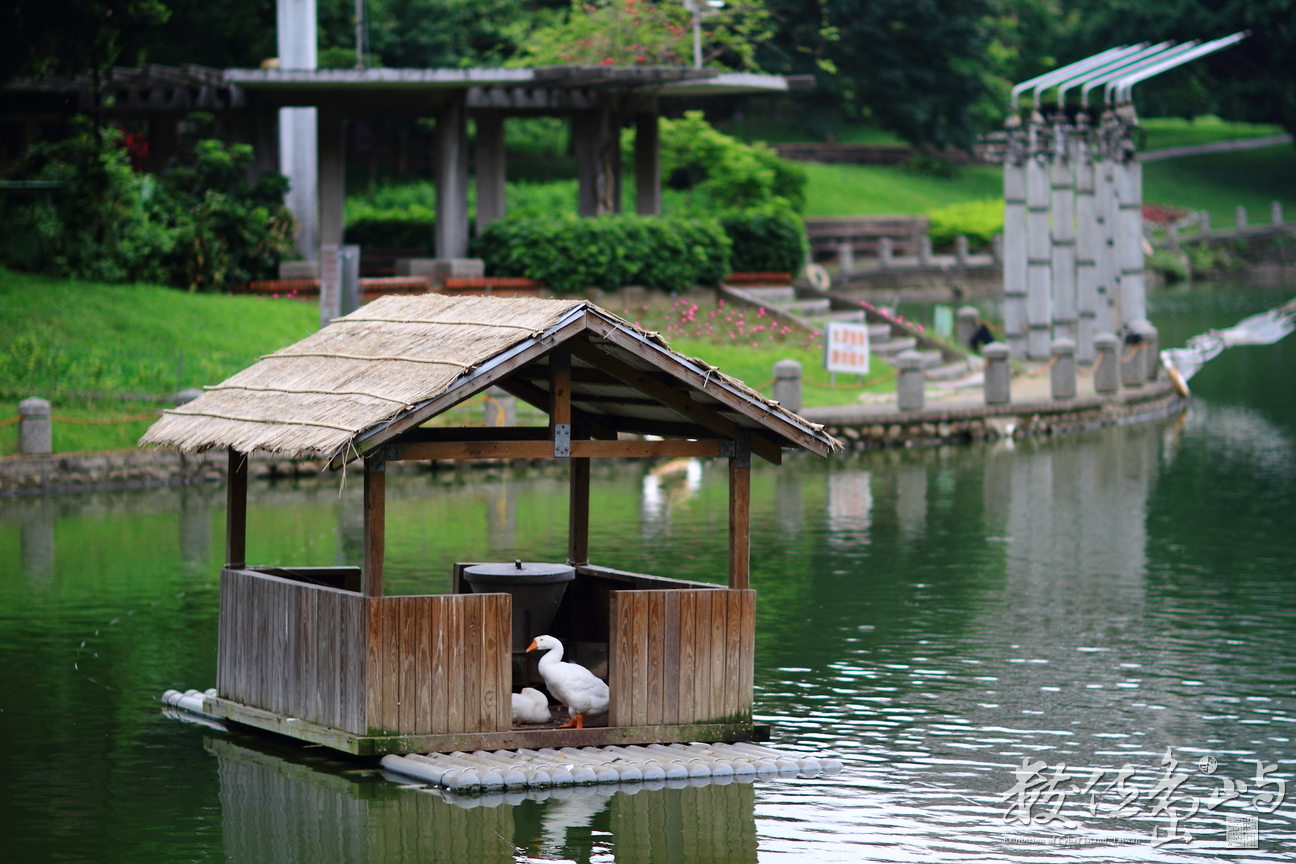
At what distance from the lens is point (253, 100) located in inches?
1576

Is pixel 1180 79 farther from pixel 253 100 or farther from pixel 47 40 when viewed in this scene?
pixel 47 40

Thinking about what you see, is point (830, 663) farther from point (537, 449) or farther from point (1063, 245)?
point (1063, 245)

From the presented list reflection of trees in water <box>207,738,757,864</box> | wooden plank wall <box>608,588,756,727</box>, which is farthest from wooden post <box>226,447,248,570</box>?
wooden plank wall <box>608,588,756,727</box>

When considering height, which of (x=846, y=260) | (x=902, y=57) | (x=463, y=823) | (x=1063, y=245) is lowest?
(x=463, y=823)

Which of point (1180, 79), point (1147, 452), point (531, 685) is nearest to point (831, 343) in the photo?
point (1147, 452)

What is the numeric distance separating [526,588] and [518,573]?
0.15m

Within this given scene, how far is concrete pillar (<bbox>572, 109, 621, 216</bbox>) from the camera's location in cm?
4266

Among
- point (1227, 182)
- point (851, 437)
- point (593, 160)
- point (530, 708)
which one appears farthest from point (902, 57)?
point (530, 708)

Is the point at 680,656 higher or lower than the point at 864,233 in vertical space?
lower

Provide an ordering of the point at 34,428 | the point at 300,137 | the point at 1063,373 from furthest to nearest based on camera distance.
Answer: the point at 300,137 → the point at 1063,373 → the point at 34,428

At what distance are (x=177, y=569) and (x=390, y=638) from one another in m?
9.82

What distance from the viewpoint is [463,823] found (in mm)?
11953

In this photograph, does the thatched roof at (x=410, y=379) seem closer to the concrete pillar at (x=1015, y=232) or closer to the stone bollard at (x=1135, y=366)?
the concrete pillar at (x=1015, y=232)

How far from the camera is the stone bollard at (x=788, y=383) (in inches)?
1282
